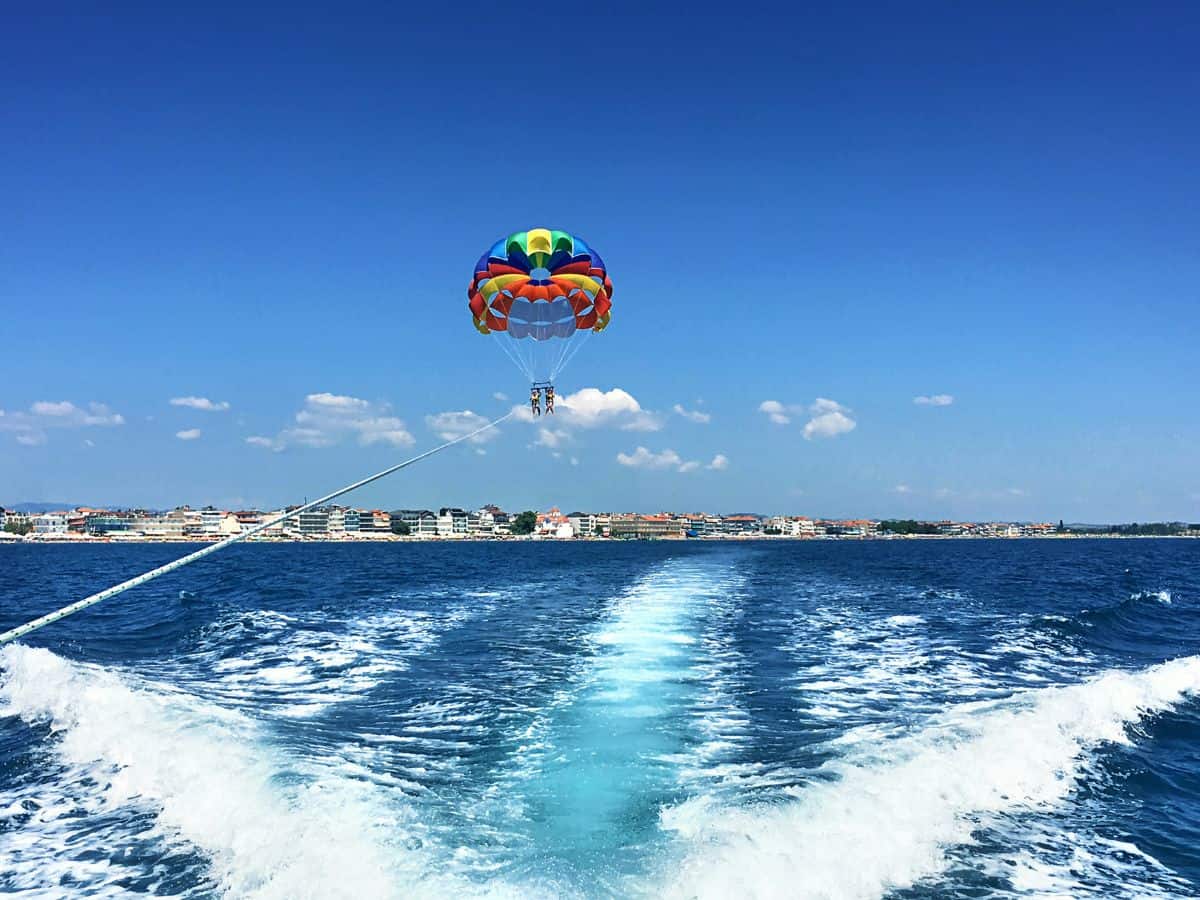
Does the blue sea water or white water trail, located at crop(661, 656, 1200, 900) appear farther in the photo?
the blue sea water

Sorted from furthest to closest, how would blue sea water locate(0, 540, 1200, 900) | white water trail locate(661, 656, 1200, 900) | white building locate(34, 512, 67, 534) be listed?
1. white building locate(34, 512, 67, 534)
2. blue sea water locate(0, 540, 1200, 900)
3. white water trail locate(661, 656, 1200, 900)

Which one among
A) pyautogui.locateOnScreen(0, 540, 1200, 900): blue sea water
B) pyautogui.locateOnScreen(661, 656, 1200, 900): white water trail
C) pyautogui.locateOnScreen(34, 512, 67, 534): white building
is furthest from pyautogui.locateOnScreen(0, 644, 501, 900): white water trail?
pyautogui.locateOnScreen(34, 512, 67, 534): white building

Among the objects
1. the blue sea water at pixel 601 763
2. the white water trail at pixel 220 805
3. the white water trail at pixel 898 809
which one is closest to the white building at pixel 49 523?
the blue sea water at pixel 601 763

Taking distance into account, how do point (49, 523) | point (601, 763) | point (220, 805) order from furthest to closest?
point (49, 523) → point (601, 763) → point (220, 805)

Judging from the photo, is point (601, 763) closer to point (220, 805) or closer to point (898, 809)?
point (898, 809)

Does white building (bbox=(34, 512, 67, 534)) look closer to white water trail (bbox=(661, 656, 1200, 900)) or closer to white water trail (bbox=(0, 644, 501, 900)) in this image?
white water trail (bbox=(0, 644, 501, 900))

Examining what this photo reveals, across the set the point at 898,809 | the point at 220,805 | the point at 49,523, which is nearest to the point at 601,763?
the point at 898,809

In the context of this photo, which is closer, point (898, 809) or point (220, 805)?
point (898, 809)
